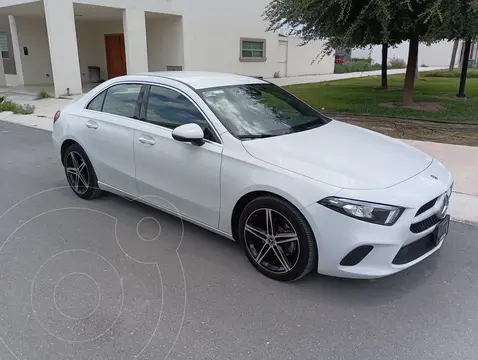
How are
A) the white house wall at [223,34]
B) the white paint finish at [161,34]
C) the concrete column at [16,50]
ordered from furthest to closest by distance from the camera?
the white house wall at [223,34], the concrete column at [16,50], the white paint finish at [161,34]

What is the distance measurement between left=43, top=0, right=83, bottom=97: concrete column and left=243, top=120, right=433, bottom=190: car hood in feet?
44.4

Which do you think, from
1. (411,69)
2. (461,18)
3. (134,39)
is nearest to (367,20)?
(461,18)

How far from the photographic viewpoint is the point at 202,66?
19891mm

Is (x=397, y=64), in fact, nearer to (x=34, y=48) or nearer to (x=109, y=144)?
(x=34, y=48)

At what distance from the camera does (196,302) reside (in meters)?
2.97

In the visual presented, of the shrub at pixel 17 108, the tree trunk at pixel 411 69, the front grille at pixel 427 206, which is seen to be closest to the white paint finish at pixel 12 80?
the shrub at pixel 17 108

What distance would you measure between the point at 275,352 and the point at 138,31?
16.3 metres

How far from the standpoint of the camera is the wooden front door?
20328 mm

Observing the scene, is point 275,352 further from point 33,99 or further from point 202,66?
point 202,66

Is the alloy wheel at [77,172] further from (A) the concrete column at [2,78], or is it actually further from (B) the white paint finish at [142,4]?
(A) the concrete column at [2,78]

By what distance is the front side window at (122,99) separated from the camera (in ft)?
13.9

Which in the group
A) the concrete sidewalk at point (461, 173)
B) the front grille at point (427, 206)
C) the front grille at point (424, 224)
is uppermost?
the front grille at point (427, 206)

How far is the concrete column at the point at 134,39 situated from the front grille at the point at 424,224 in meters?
15.4

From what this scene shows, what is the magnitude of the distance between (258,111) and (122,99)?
1.60m
